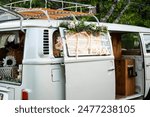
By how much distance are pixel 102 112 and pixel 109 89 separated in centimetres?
120

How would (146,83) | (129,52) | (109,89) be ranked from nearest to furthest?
(109,89)
(146,83)
(129,52)

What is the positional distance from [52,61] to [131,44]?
10.5 feet

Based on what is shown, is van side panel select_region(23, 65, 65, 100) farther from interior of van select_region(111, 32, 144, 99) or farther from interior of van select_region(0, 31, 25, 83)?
interior of van select_region(111, 32, 144, 99)

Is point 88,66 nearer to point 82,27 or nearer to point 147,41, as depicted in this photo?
point 82,27

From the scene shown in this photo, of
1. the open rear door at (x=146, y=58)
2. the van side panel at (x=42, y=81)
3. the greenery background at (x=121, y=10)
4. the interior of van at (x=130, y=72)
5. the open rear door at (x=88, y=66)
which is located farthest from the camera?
the greenery background at (x=121, y=10)

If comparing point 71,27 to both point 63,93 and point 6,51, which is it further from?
point 6,51

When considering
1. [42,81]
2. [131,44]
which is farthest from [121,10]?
[42,81]

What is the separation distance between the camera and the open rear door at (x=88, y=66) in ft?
16.0

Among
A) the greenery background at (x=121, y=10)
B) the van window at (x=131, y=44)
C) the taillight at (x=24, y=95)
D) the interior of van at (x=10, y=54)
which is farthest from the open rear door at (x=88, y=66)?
the greenery background at (x=121, y=10)

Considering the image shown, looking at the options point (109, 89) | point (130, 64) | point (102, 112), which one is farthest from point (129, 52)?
point (102, 112)

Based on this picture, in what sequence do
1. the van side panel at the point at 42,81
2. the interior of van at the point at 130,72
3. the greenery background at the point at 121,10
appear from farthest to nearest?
1. the greenery background at the point at 121,10
2. the interior of van at the point at 130,72
3. the van side panel at the point at 42,81

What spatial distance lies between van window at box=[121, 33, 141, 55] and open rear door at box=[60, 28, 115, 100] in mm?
1680

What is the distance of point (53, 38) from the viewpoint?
16.3ft

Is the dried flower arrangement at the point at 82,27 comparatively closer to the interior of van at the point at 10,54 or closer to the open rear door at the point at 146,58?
the interior of van at the point at 10,54
